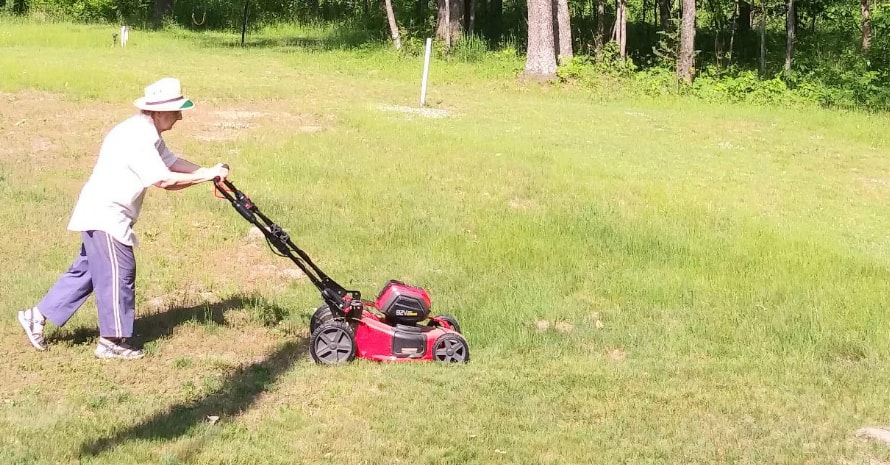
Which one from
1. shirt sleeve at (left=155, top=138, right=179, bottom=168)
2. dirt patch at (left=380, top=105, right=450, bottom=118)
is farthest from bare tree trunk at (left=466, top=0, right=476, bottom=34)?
shirt sleeve at (left=155, top=138, right=179, bottom=168)

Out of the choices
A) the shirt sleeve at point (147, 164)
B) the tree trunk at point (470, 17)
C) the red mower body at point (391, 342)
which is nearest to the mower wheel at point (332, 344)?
the red mower body at point (391, 342)

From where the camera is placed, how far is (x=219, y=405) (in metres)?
5.51

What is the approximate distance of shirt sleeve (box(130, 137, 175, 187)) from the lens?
5656 millimetres

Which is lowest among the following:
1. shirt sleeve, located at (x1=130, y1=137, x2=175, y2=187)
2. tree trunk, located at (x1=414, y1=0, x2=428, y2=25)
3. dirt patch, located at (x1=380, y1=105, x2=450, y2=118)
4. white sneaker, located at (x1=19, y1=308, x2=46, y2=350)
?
white sneaker, located at (x1=19, y1=308, x2=46, y2=350)

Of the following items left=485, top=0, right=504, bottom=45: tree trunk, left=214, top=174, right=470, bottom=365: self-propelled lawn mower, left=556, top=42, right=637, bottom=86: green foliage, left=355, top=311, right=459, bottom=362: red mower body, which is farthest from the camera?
left=485, top=0, right=504, bottom=45: tree trunk

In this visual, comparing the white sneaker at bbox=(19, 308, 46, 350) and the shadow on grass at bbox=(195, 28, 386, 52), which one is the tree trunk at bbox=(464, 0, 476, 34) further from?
the white sneaker at bbox=(19, 308, 46, 350)

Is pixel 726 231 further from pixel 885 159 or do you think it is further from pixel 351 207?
A: pixel 885 159

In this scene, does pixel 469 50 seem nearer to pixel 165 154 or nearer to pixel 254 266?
pixel 254 266

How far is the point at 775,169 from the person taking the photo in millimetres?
13117

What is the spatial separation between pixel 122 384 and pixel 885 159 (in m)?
12.6

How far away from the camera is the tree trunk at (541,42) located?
21.7 m

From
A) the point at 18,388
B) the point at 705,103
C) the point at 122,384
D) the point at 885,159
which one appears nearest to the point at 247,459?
the point at 122,384

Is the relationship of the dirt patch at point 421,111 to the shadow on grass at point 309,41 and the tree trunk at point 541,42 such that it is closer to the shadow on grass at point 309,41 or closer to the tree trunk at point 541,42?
the tree trunk at point 541,42

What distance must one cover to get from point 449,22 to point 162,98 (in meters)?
22.0
